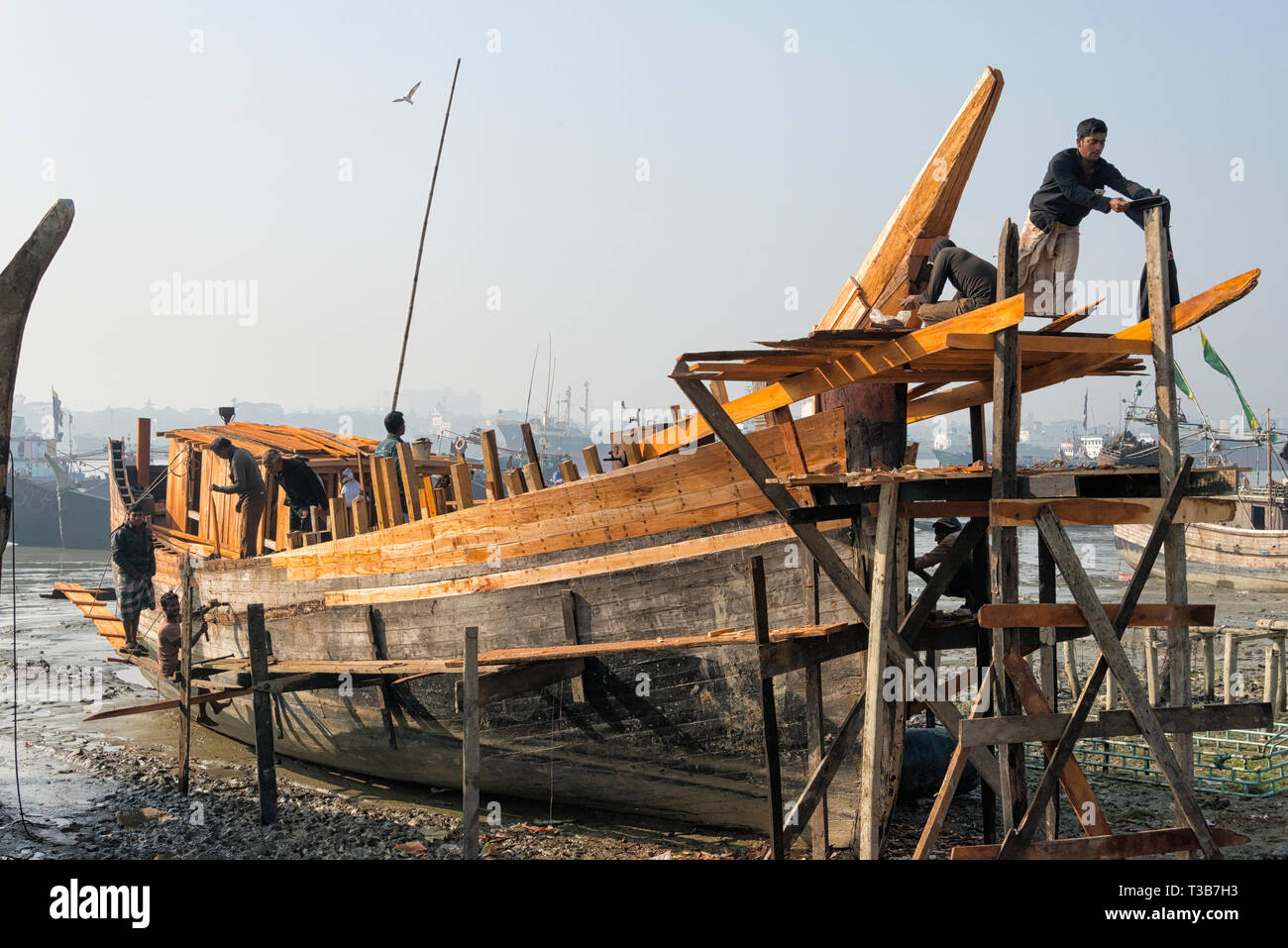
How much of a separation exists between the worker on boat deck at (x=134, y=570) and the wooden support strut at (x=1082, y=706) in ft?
39.5

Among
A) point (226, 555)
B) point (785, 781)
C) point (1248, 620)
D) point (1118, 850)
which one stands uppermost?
point (226, 555)

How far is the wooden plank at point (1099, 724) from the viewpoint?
577 cm

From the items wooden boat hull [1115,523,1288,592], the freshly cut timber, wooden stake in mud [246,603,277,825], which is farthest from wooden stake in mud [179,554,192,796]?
wooden boat hull [1115,523,1288,592]

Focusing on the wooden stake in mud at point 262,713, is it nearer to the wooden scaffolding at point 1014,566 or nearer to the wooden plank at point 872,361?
the wooden plank at point 872,361

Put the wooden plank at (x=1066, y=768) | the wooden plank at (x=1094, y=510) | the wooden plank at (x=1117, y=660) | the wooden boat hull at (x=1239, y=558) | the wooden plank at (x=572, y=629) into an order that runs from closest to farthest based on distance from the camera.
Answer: the wooden plank at (x=1117, y=660) → the wooden plank at (x=1094, y=510) → the wooden plank at (x=1066, y=768) → the wooden plank at (x=572, y=629) → the wooden boat hull at (x=1239, y=558)

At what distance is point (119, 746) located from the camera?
48.7 ft

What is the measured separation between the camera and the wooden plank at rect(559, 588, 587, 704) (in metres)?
9.61

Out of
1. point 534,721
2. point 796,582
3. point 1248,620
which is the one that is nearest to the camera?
point 796,582

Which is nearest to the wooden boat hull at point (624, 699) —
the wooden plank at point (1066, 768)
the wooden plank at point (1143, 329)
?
the wooden plank at point (1143, 329)

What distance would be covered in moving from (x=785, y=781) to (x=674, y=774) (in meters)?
1.07

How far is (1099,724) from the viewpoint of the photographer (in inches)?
236

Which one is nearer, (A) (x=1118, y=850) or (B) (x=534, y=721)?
(A) (x=1118, y=850)
